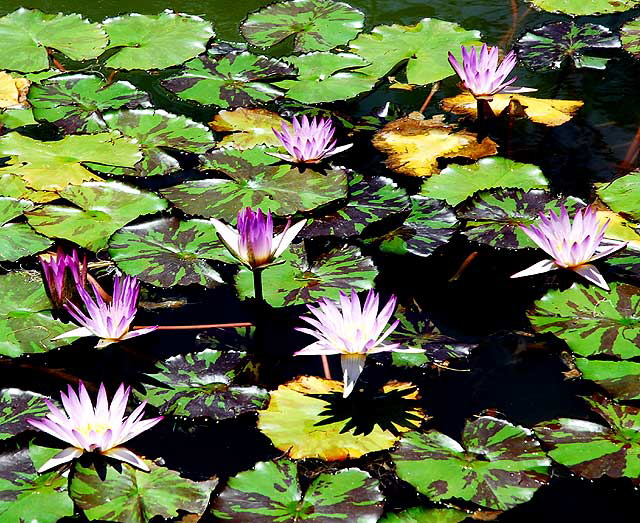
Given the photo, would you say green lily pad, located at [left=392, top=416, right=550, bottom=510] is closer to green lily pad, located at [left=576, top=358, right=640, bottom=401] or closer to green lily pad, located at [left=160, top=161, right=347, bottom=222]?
green lily pad, located at [left=576, top=358, right=640, bottom=401]

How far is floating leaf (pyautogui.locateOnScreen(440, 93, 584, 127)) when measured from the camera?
3.71 m

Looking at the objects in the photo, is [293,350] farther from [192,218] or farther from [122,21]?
[122,21]

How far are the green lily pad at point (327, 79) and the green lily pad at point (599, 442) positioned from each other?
210 centimetres

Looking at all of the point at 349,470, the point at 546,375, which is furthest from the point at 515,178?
the point at 349,470

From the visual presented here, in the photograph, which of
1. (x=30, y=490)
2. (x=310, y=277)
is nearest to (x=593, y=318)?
(x=310, y=277)

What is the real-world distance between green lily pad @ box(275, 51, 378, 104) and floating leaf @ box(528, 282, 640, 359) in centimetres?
165

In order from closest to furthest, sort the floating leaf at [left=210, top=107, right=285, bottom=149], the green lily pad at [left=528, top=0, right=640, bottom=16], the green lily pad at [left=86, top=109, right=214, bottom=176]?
1. the green lily pad at [left=86, top=109, right=214, bottom=176]
2. the floating leaf at [left=210, top=107, right=285, bottom=149]
3. the green lily pad at [left=528, top=0, right=640, bottom=16]

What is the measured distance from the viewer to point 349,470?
1996 mm

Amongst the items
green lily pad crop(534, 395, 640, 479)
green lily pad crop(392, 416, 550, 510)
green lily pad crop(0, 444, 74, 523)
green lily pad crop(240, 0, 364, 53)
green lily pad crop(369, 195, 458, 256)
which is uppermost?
green lily pad crop(240, 0, 364, 53)

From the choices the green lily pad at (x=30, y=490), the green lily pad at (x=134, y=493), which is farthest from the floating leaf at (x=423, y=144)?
the green lily pad at (x=30, y=490)

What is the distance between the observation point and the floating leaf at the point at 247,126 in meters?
3.51

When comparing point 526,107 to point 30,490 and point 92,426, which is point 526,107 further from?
point 30,490

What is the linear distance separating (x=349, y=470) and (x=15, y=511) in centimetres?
83

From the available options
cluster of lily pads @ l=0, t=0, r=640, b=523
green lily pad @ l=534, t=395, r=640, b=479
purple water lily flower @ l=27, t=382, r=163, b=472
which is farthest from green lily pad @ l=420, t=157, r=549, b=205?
purple water lily flower @ l=27, t=382, r=163, b=472
